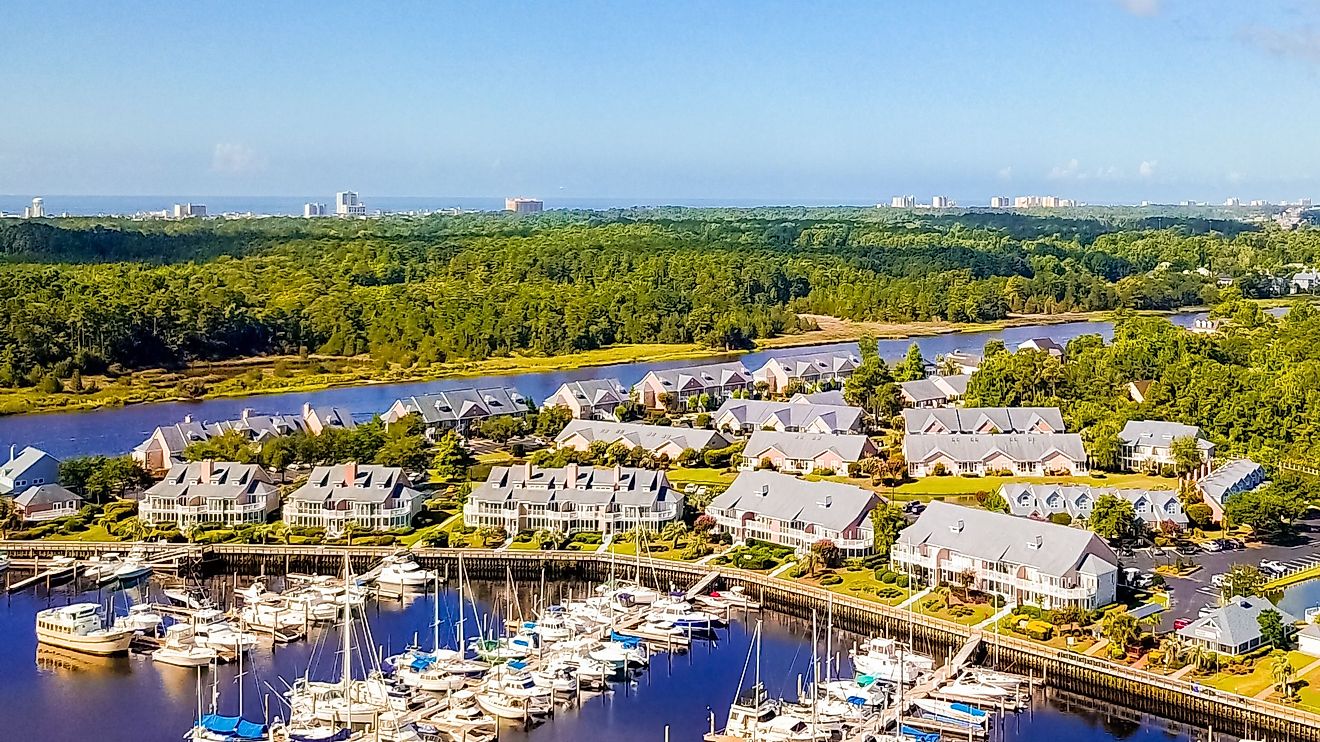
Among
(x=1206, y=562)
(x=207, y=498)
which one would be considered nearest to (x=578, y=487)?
(x=207, y=498)

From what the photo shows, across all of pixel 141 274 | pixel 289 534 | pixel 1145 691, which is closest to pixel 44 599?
pixel 289 534

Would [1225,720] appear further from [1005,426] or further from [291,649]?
[1005,426]

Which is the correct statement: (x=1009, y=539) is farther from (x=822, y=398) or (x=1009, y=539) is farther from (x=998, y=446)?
(x=822, y=398)

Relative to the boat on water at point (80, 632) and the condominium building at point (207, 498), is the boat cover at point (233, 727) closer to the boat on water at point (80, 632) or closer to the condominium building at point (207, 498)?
the boat on water at point (80, 632)

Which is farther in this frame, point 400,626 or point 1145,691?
point 400,626

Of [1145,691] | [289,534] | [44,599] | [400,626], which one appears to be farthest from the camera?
[289,534]

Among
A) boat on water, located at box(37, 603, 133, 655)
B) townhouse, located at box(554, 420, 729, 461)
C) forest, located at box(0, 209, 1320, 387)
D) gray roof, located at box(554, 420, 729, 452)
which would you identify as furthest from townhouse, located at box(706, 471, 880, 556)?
forest, located at box(0, 209, 1320, 387)

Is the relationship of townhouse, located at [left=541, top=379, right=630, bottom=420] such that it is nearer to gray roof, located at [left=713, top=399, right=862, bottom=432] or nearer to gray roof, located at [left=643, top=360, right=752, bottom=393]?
gray roof, located at [left=643, top=360, right=752, bottom=393]
